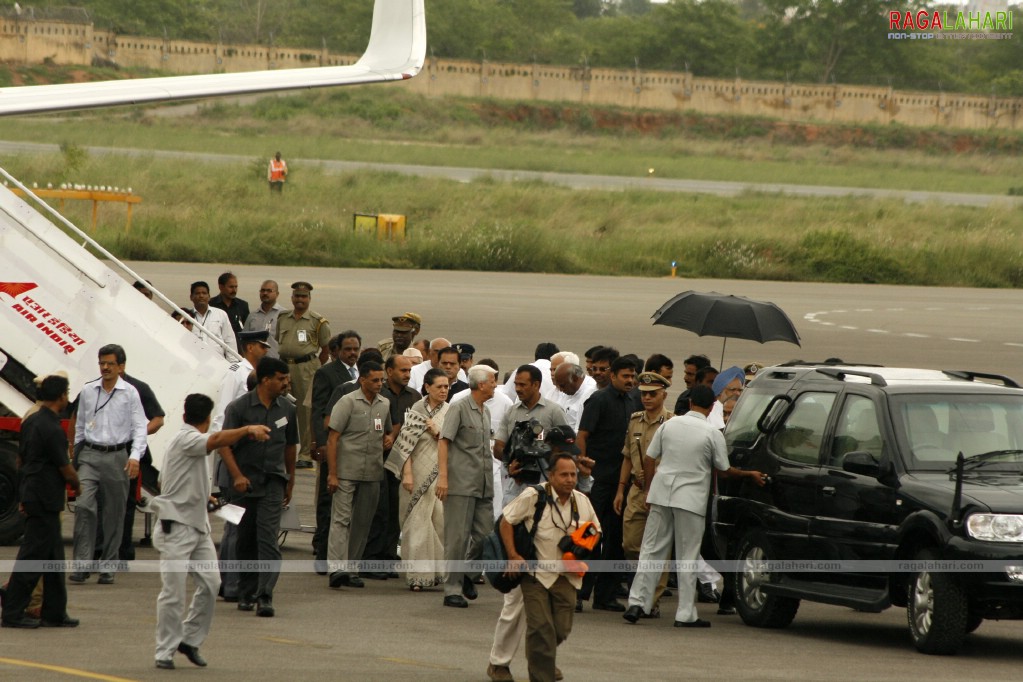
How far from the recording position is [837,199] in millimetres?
60594

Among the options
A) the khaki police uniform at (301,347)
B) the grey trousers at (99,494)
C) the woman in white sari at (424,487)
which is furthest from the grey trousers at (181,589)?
the khaki police uniform at (301,347)

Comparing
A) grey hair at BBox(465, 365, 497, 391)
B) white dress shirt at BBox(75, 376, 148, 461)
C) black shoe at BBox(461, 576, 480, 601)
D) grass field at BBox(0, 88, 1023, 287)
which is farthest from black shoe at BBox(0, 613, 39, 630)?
grass field at BBox(0, 88, 1023, 287)

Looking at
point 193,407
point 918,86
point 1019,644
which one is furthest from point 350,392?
point 918,86

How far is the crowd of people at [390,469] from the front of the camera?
972 cm

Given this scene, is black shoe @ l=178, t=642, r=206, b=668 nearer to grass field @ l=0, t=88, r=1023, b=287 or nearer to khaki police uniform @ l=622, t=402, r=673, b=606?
khaki police uniform @ l=622, t=402, r=673, b=606

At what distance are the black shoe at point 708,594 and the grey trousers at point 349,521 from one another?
2.69m

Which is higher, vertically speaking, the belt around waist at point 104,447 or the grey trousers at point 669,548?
the belt around waist at point 104,447

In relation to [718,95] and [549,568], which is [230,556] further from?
[718,95]

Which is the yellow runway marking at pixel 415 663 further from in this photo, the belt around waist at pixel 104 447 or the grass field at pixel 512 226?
the grass field at pixel 512 226

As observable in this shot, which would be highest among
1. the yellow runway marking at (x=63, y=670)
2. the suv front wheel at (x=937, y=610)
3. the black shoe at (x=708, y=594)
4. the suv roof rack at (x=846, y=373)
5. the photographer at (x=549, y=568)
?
the suv roof rack at (x=846, y=373)

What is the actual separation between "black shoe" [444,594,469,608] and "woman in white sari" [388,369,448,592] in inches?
23.9

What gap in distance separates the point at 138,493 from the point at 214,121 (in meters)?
80.9

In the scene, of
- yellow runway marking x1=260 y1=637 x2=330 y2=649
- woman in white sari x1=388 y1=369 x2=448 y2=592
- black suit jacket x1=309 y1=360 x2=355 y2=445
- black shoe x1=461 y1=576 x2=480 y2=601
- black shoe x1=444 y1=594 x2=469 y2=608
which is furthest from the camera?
black suit jacket x1=309 y1=360 x2=355 y2=445

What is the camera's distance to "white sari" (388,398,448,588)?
1180 cm
